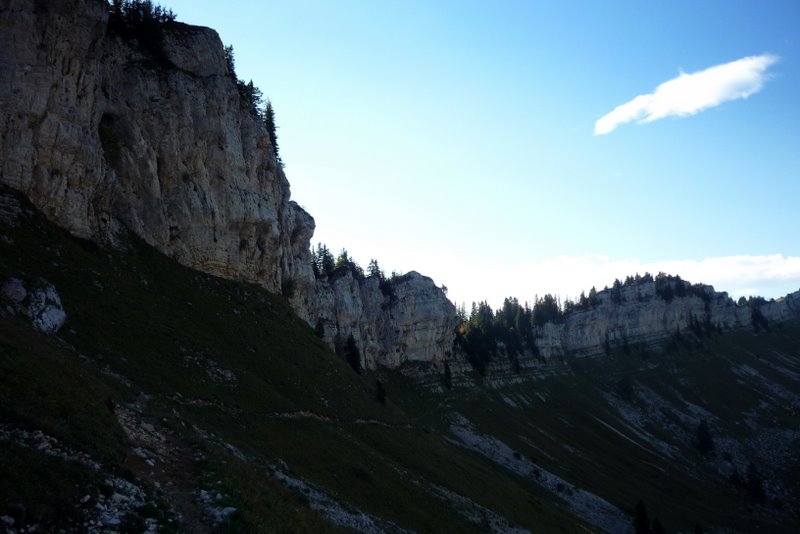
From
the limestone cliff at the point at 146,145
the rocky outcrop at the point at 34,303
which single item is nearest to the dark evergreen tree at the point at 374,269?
the limestone cliff at the point at 146,145

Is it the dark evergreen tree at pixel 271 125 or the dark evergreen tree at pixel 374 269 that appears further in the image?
the dark evergreen tree at pixel 374 269

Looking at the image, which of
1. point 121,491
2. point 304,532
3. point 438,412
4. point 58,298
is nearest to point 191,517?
point 121,491

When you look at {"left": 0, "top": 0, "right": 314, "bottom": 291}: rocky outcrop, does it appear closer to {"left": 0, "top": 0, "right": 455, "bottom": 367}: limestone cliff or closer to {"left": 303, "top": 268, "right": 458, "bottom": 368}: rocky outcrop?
{"left": 0, "top": 0, "right": 455, "bottom": 367}: limestone cliff

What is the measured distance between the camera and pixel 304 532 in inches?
842

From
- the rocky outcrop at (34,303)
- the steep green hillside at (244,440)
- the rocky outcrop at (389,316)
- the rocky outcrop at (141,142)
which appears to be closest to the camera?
the steep green hillside at (244,440)

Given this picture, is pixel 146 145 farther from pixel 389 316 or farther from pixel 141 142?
pixel 389 316

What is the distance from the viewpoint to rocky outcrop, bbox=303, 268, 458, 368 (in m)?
120

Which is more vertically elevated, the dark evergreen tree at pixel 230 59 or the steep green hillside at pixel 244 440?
the dark evergreen tree at pixel 230 59

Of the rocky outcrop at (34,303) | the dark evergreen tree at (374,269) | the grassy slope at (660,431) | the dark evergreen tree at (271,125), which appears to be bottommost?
the grassy slope at (660,431)

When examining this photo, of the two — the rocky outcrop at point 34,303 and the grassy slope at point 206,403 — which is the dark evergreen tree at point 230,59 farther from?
the rocky outcrop at point 34,303

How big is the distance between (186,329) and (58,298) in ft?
48.3

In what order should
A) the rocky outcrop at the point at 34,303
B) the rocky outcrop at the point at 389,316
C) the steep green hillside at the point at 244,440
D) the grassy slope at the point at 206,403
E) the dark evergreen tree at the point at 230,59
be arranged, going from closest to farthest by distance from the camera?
the steep green hillside at the point at 244,440
the grassy slope at the point at 206,403
the rocky outcrop at the point at 34,303
the dark evergreen tree at the point at 230,59
the rocky outcrop at the point at 389,316

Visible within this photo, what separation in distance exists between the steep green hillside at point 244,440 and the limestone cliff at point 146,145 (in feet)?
15.7

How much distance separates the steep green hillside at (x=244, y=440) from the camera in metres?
16.9
